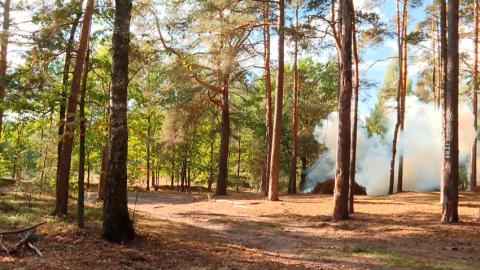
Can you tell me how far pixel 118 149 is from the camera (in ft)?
27.3

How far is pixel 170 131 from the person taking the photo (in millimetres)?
23891

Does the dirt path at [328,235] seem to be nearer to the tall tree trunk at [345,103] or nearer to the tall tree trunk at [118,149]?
the tall tree trunk at [345,103]

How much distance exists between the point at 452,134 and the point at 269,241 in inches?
242

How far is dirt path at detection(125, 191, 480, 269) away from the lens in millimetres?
8617

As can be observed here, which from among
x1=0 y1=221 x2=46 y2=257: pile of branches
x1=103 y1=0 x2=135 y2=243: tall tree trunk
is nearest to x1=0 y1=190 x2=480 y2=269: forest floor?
x1=0 y1=221 x2=46 y2=257: pile of branches

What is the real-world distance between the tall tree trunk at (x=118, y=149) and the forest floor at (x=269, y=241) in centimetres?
37

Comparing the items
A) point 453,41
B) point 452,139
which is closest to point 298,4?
point 453,41

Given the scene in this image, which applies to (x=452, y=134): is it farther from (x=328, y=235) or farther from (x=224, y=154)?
(x=224, y=154)

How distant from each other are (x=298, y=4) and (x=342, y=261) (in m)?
14.1

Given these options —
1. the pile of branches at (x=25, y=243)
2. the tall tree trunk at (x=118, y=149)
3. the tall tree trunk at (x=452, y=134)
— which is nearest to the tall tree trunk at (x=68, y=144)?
the pile of branches at (x=25, y=243)

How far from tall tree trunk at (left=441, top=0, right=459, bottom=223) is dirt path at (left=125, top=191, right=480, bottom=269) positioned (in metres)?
0.57

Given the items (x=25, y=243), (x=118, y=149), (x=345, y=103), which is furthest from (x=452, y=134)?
(x=25, y=243)

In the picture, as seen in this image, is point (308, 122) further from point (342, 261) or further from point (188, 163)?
point (342, 261)

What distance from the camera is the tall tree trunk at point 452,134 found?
12.4m
